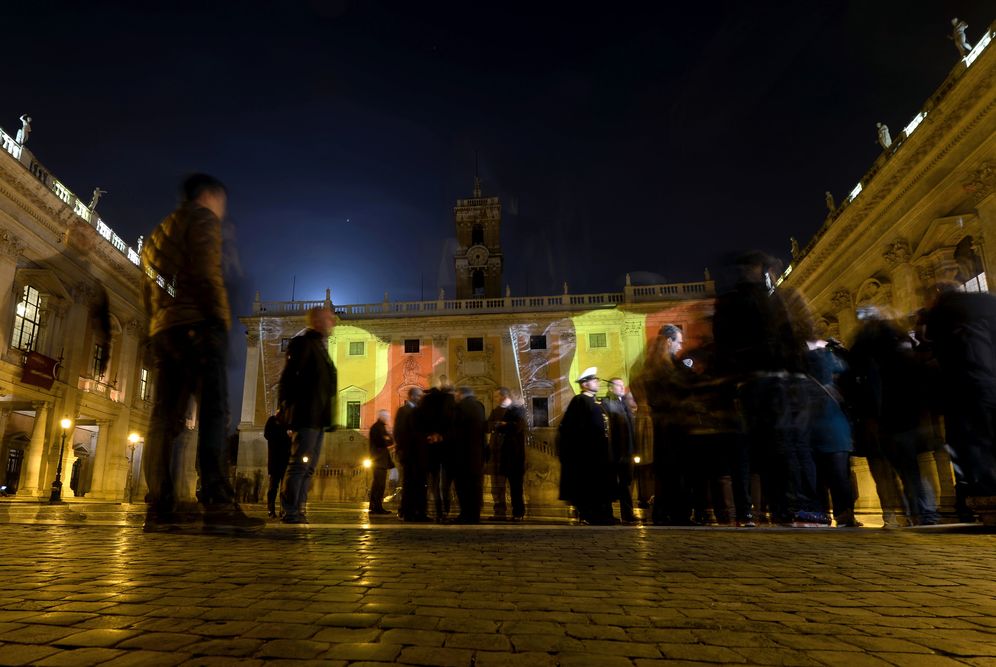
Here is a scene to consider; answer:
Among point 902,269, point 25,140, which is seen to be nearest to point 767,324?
point 902,269

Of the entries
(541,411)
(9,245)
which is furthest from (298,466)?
(541,411)

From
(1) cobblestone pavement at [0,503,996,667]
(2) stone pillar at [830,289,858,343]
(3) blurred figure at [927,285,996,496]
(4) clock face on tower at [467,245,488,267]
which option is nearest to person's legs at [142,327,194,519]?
(1) cobblestone pavement at [0,503,996,667]

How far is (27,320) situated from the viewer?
20.2 meters

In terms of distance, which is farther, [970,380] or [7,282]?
[7,282]

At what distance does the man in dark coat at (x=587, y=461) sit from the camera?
6.34m

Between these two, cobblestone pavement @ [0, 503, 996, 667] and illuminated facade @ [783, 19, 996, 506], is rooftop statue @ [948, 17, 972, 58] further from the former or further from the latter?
cobblestone pavement @ [0, 503, 996, 667]

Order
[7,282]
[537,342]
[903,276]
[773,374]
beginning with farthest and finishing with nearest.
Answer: [537,342]
[7,282]
[903,276]
[773,374]

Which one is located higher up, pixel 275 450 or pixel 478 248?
pixel 478 248

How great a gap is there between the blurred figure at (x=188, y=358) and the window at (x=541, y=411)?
1179 inches

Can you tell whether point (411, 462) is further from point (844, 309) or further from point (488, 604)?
point (844, 309)

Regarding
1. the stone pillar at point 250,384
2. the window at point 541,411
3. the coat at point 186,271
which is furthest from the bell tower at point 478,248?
the coat at point 186,271

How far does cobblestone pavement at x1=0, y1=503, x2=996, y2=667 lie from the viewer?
4.09 ft

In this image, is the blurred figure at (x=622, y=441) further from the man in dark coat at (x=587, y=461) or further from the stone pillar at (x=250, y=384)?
the stone pillar at (x=250, y=384)

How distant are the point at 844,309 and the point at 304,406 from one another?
21.9 meters
